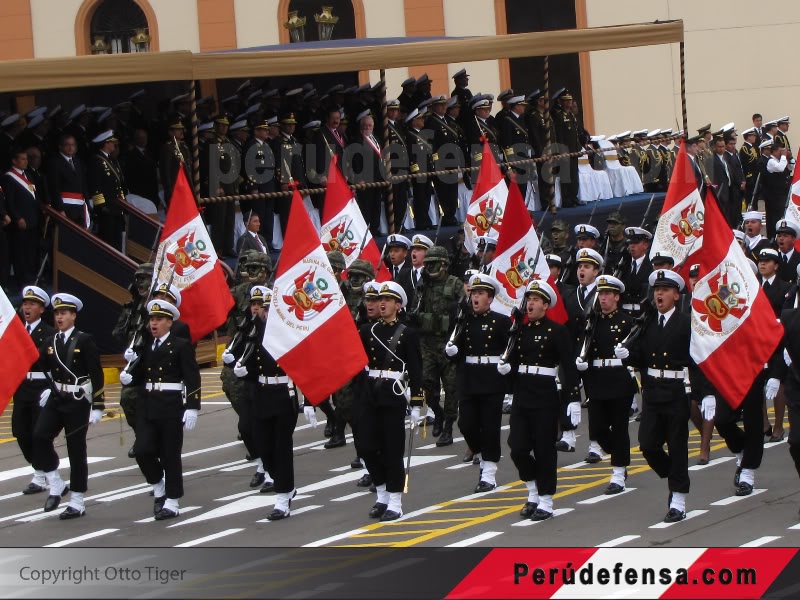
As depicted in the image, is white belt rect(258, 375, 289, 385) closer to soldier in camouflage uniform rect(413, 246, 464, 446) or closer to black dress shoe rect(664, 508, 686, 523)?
soldier in camouflage uniform rect(413, 246, 464, 446)

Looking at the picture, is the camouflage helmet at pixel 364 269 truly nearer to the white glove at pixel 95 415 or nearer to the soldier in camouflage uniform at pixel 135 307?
the soldier in camouflage uniform at pixel 135 307

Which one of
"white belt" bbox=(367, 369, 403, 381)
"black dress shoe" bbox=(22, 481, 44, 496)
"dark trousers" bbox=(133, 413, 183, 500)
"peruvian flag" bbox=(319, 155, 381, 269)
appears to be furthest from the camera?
"peruvian flag" bbox=(319, 155, 381, 269)

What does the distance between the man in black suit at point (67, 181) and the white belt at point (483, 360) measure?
7388 mm

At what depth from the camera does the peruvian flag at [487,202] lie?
1934 centimetres

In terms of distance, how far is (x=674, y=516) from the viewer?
505 inches

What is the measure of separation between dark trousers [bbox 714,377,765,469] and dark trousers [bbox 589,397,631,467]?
2.64 feet

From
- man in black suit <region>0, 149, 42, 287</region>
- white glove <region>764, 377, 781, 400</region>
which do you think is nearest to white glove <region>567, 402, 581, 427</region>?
white glove <region>764, 377, 781, 400</region>

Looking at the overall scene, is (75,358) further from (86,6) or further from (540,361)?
(86,6)

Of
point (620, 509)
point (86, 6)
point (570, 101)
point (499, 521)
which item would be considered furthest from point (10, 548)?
point (86, 6)

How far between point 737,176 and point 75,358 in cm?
1673

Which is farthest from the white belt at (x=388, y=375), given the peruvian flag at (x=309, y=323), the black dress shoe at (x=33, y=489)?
the black dress shoe at (x=33, y=489)

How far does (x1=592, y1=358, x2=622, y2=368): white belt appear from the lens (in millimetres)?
14328

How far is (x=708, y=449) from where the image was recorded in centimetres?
1508

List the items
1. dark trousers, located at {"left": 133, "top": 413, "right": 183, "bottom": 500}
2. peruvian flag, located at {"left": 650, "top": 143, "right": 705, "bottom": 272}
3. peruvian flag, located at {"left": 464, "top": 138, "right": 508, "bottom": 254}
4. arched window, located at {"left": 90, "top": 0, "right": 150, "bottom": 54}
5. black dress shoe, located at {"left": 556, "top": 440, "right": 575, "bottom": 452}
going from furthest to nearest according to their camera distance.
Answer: arched window, located at {"left": 90, "top": 0, "right": 150, "bottom": 54} → peruvian flag, located at {"left": 464, "top": 138, "right": 508, "bottom": 254} → peruvian flag, located at {"left": 650, "top": 143, "right": 705, "bottom": 272} → black dress shoe, located at {"left": 556, "top": 440, "right": 575, "bottom": 452} → dark trousers, located at {"left": 133, "top": 413, "right": 183, "bottom": 500}
